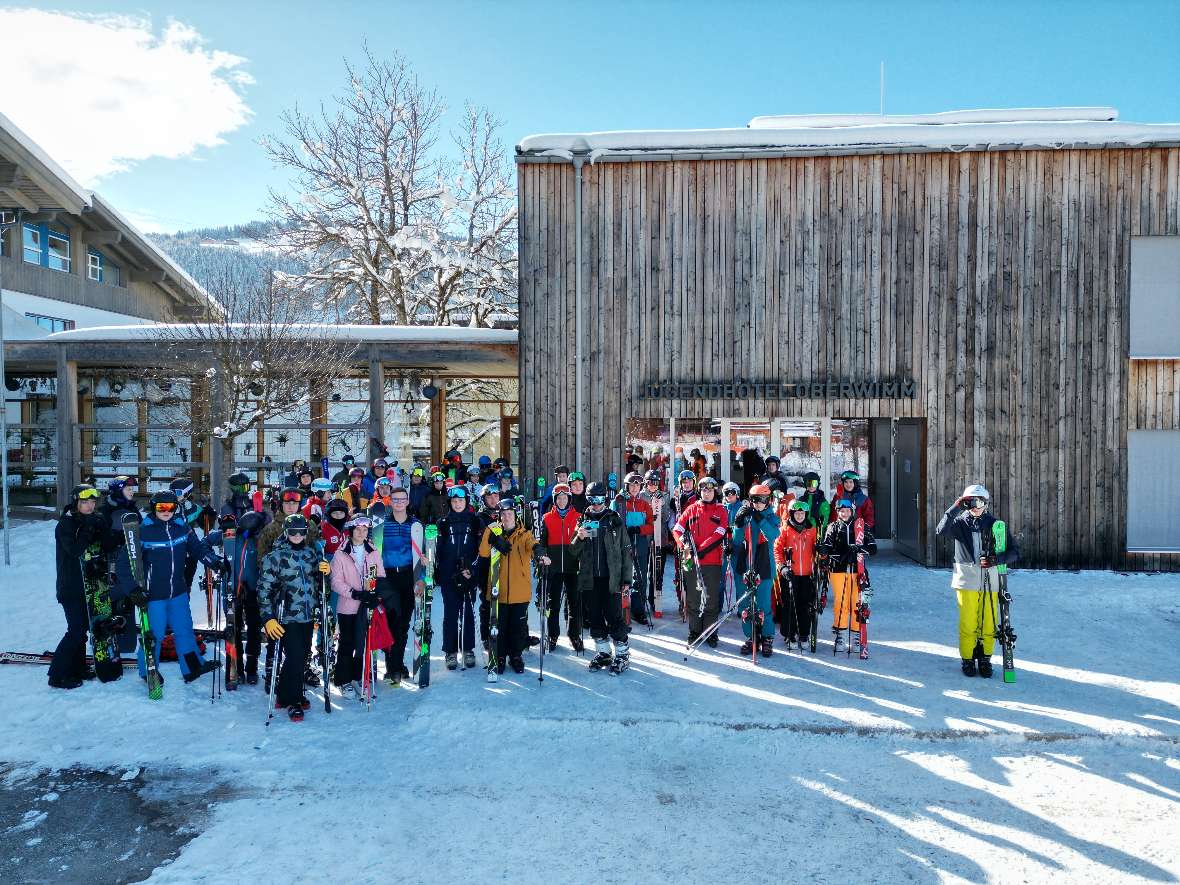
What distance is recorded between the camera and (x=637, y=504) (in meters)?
8.52

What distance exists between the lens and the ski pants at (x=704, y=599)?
298 inches

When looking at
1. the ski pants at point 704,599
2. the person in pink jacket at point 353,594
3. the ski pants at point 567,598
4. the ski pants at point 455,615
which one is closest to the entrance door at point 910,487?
the ski pants at point 704,599

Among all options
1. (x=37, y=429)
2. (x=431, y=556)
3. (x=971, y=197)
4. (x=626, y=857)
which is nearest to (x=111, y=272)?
(x=37, y=429)

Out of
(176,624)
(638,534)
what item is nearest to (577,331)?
(638,534)

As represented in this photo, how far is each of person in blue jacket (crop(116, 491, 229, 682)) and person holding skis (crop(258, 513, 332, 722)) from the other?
37.6 inches

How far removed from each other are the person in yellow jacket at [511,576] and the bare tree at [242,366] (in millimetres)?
8235

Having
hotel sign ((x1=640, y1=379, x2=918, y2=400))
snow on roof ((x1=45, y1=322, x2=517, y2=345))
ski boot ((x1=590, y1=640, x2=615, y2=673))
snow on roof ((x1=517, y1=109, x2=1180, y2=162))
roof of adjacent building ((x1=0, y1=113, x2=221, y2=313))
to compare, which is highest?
roof of adjacent building ((x1=0, y1=113, x2=221, y2=313))

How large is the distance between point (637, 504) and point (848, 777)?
160 inches

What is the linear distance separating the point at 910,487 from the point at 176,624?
38.0ft

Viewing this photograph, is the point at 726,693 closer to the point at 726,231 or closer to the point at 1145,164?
the point at 726,231

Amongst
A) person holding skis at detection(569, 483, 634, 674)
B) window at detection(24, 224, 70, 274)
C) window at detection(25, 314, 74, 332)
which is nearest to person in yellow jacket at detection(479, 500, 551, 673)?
person holding skis at detection(569, 483, 634, 674)

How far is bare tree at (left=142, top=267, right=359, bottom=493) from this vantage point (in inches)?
526

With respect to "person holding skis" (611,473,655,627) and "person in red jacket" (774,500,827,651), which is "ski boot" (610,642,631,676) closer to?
"person holding skis" (611,473,655,627)

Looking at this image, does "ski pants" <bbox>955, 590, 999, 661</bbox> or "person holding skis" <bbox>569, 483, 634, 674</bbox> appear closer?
"ski pants" <bbox>955, 590, 999, 661</bbox>
